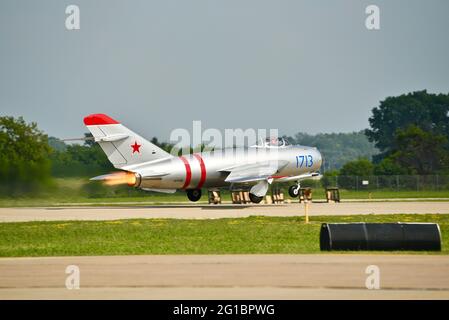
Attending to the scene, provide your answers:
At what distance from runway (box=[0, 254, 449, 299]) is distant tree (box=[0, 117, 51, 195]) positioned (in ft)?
88.8

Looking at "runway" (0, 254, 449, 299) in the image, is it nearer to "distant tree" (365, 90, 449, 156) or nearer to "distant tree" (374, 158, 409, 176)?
"distant tree" (374, 158, 409, 176)

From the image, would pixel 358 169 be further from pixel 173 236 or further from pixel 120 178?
pixel 173 236

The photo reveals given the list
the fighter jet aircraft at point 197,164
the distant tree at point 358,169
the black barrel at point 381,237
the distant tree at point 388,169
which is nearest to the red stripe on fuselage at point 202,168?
the fighter jet aircraft at point 197,164

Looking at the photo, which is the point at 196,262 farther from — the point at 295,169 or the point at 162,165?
the point at 295,169

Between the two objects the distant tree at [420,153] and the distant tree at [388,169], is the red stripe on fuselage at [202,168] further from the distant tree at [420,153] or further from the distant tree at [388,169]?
the distant tree at [420,153]

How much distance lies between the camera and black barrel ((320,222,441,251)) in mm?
26625

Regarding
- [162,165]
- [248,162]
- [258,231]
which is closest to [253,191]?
[248,162]

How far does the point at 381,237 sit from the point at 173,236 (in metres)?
9.77

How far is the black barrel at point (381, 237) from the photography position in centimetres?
2662

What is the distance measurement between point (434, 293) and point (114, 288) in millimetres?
6617

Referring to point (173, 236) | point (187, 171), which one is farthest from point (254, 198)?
point (173, 236)

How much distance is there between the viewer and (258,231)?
35406 mm

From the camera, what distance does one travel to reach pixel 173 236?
34.1 metres

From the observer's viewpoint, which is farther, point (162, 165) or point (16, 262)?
point (162, 165)
